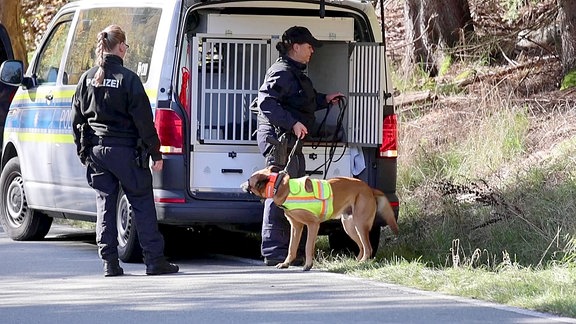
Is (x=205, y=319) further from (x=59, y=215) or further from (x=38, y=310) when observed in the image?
(x=59, y=215)

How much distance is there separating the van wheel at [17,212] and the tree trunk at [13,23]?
24.2 feet

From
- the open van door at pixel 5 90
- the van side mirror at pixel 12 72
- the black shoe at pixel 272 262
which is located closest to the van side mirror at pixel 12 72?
the van side mirror at pixel 12 72

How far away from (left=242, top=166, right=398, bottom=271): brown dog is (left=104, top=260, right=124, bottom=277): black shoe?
1.06 m

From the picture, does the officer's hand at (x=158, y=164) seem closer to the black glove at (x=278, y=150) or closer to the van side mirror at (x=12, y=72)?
the black glove at (x=278, y=150)

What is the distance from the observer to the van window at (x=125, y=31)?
954 centimetres

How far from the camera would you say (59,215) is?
10578 millimetres

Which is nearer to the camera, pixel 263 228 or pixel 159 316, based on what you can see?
pixel 159 316

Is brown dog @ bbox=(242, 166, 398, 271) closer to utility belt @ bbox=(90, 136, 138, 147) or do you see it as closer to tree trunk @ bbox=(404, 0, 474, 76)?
utility belt @ bbox=(90, 136, 138, 147)

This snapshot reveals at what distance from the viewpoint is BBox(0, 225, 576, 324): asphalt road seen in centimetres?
698

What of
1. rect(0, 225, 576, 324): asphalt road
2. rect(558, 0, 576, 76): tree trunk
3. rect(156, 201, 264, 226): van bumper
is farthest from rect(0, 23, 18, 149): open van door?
rect(558, 0, 576, 76): tree trunk

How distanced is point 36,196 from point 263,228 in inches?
97.7

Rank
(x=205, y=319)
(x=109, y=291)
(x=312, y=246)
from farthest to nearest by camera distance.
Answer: (x=312, y=246) < (x=109, y=291) < (x=205, y=319)

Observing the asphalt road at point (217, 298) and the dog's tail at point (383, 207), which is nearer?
the asphalt road at point (217, 298)

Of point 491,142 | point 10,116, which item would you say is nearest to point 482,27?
point 491,142
